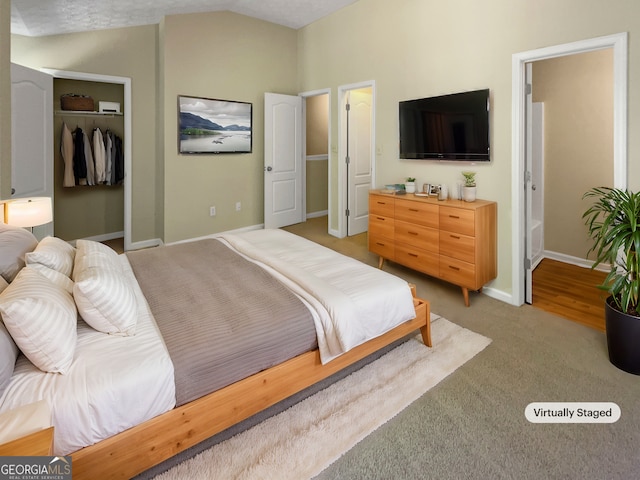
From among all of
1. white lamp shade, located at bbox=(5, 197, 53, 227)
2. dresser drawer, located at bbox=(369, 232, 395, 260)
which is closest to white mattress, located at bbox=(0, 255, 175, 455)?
white lamp shade, located at bbox=(5, 197, 53, 227)

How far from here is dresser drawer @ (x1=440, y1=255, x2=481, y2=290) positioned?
3.05 meters

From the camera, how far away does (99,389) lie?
50.9 inches

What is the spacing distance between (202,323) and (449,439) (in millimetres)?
1267

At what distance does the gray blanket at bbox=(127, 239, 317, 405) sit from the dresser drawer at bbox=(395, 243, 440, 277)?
5.71ft

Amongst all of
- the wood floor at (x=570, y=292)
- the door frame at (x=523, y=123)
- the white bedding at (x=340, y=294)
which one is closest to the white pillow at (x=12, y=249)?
the white bedding at (x=340, y=294)

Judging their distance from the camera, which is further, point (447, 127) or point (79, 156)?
point (79, 156)

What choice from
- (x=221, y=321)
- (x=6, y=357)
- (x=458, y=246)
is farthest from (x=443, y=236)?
(x=6, y=357)

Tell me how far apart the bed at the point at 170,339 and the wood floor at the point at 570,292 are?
55.7 inches

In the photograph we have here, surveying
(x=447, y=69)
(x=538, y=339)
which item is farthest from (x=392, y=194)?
(x=538, y=339)

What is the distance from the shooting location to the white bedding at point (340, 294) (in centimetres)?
185

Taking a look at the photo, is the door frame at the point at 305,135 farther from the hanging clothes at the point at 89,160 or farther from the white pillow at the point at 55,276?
the white pillow at the point at 55,276

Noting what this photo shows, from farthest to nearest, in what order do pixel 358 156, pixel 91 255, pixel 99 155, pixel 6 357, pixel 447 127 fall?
1. pixel 358 156
2. pixel 99 155
3. pixel 447 127
4. pixel 91 255
5. pixel 6 357

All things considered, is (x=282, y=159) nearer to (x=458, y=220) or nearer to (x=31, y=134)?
(x=31, y=134)

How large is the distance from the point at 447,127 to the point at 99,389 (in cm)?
339
